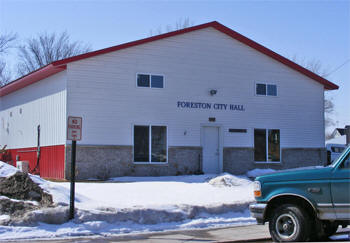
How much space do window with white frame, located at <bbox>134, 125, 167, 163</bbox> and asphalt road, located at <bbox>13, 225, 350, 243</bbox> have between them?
9.73 metres

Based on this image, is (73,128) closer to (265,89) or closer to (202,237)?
(202,237)

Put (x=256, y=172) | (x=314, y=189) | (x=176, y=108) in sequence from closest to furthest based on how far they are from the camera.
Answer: (x=314, y=189)
(x=176, y=108)
(x=256, y=172)

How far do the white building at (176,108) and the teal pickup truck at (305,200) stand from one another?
1203 cm

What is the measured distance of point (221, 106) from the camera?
2312 centimetres

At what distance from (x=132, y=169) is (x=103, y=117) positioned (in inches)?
101

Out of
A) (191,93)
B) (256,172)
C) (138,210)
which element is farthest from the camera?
(256,172)

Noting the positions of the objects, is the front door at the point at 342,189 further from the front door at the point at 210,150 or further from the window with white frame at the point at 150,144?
the front door at the point at 210,150

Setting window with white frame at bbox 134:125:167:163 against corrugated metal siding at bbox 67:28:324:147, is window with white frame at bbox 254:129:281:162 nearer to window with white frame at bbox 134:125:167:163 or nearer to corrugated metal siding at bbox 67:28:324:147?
corrugated metal siding at bbox 67:28:324:147

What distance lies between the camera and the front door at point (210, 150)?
74.5 feet

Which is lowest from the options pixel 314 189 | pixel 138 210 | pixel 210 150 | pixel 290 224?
pixel 138 210

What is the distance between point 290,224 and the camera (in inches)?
348

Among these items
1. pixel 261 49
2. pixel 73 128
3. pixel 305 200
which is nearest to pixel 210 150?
pixel 261 49

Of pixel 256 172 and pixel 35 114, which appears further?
pixel 35 114

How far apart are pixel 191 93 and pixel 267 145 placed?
16.4 feet
